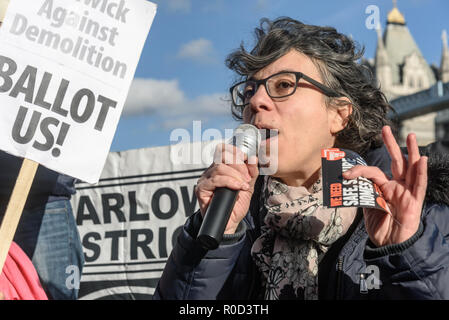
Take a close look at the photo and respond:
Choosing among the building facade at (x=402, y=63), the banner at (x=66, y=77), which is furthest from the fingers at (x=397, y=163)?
the building facade at (x=402, y=63)

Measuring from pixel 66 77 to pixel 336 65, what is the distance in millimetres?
1136

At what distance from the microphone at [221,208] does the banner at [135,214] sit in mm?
2507

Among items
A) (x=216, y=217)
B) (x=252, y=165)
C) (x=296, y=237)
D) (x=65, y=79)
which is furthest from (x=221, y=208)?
(x=65, y=79)

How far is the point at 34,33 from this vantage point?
2.44m

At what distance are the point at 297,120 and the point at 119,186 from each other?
2859 millimetres

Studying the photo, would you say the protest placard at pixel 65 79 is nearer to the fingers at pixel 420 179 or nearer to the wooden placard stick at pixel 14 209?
the wooden placard stick at pixel 14 209

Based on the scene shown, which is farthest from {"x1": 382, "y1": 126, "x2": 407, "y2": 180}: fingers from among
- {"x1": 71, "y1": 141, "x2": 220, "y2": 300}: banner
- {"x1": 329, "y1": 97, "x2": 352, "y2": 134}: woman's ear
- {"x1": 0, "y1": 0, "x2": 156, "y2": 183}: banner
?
{"x1": 71, "y1": 141, "x2": 220, "y2": 300}: banner

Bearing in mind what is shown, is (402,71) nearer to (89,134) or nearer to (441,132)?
(441,132)

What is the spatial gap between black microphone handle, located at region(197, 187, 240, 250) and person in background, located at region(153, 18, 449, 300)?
0.04 metres

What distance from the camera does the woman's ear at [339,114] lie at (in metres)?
2.23

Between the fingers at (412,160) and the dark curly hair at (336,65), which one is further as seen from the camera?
the dark curly hair at (336,65)

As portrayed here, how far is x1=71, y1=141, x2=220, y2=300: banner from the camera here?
4391mm

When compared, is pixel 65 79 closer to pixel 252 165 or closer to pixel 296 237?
pixel 252 165

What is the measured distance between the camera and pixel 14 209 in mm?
2203
